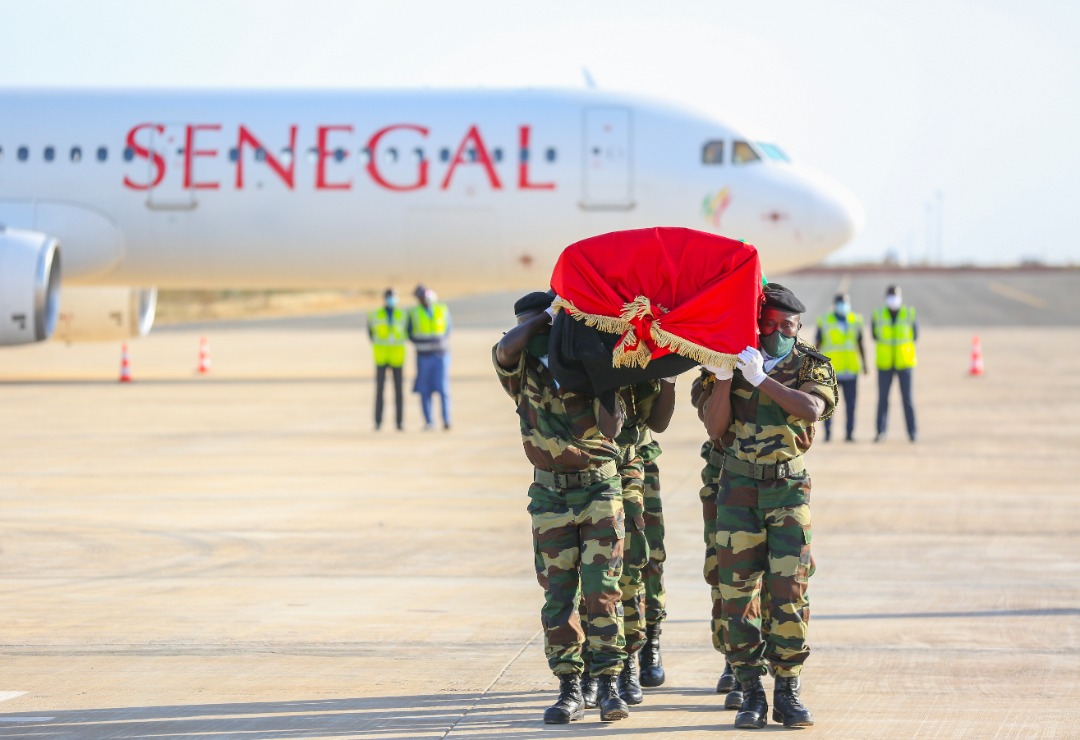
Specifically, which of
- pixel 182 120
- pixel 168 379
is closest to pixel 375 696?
pixel 182 120

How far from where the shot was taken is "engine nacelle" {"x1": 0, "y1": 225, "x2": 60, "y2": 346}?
73.1 ft

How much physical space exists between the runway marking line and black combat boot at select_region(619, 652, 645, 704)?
5964cm

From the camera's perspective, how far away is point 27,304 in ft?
73.2

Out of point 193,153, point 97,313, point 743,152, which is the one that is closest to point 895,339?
point 743,152

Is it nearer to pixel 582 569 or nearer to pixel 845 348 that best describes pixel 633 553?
pixel 582 569

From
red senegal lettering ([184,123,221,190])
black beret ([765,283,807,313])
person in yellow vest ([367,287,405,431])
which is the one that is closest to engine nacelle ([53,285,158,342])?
red senegal lettering ([184,123,221,190])

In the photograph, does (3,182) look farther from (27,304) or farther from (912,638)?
(912,638)

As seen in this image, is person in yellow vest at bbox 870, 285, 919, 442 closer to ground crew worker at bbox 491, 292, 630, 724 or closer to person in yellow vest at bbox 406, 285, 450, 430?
person in yellow vest at bbox 406, 285, 450, 430

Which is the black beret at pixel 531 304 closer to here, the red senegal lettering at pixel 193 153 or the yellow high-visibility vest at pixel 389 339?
the yellow high-visibility vest at pixel 389 339

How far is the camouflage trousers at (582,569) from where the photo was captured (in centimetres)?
672

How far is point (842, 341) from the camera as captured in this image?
18.6 meters

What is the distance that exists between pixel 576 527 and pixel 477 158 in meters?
18.0

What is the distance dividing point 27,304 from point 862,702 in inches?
696

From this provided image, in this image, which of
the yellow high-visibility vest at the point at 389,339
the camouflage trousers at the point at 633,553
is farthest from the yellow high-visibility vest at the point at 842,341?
the camouflage trousers at the point at 633,553
